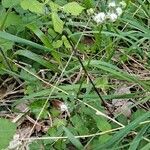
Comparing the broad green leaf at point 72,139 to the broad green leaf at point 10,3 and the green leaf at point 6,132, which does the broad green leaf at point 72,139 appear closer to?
the green leaf at point 6,132

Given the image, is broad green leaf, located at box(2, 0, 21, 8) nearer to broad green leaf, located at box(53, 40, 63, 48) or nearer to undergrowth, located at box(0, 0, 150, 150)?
undergrowth, located at box(0, 0, 150, 150)

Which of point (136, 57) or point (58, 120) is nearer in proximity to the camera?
point (58, 120)

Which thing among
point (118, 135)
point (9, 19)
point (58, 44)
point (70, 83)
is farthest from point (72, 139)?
point (9, 19)

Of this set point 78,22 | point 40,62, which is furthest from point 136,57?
point 40,62

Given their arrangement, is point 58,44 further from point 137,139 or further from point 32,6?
point 137,139

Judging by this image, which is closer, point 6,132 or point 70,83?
point 6,132

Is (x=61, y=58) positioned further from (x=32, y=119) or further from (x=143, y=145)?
(x=143, y=145)

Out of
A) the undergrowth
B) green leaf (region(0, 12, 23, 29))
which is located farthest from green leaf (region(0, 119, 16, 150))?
green leaf (region(0, 12, 23, 29))

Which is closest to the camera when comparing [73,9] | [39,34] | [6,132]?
[6,132]
